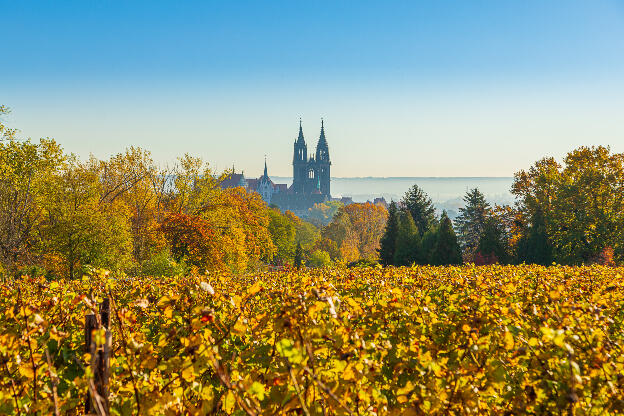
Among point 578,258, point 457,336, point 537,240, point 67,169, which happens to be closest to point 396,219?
point 537,240

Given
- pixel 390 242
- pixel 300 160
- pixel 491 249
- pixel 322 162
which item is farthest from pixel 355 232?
pixel 300 160

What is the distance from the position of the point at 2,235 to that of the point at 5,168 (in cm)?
418

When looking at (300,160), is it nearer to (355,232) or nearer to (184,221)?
(355,232)

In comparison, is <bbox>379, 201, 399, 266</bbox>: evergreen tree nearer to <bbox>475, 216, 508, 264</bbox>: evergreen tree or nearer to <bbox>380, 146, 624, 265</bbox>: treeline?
<bbox>380, 146, 624, 265</bbox>: treeline

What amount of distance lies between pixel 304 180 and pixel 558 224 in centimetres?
14864

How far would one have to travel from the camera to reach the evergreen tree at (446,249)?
29328 mm

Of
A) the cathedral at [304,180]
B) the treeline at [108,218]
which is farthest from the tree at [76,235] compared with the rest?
the cathedral at [304,180]

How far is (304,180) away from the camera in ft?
573

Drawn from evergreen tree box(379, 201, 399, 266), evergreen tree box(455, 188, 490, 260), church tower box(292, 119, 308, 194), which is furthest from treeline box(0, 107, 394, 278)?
church tower box(292, 119, 308, 194)

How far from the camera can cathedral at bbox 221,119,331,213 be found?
17138cm

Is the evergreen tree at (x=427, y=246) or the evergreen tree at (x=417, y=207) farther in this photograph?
the evergreen tree at (x=417, y=207)

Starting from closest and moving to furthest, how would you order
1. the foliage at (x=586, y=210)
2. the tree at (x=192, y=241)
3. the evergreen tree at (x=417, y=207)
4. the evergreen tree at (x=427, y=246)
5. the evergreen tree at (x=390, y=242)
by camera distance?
1. the tree at (x=192, y=241)
2. the foliage at (x=586, y=210)
3. the evergreen tree at (x=427, y=246)
4. the evergreen tree at (x=390, y=242)
5. the evergreen tree at (x=417, y=207)

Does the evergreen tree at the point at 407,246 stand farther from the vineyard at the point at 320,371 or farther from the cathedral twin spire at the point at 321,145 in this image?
the cathedral twin spire at the point at 321,145

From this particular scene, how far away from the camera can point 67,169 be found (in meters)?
24.8
